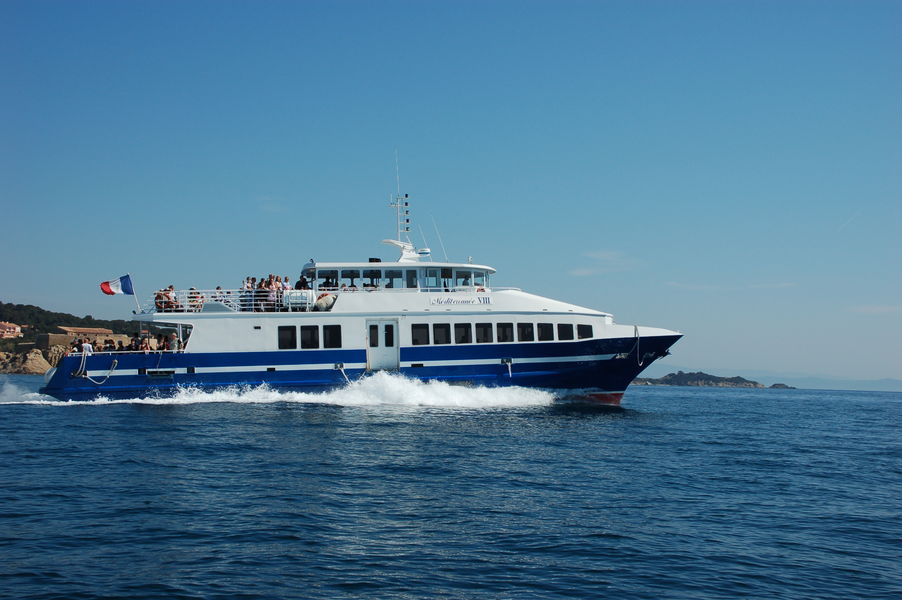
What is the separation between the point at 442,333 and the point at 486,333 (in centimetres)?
175

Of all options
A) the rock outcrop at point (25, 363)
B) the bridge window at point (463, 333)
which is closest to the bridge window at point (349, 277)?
the bridge window at point (463, 333)

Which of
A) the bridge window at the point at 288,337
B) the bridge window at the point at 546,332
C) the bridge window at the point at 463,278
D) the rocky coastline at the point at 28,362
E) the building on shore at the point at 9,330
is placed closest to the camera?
the bridge window at the point at 288,337

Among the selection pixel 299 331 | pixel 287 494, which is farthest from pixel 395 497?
pixel 299 331

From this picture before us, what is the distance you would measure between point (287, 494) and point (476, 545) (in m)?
3.96

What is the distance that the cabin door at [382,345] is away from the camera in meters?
25.9

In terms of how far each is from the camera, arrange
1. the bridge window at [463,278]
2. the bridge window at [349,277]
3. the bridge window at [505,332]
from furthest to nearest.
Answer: the bridge window at [463,278]
the bridge window at [349,277]
the bridge window at [505,332]

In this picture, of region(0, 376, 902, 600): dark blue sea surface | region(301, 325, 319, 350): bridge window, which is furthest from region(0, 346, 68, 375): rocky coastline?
region(0, 376, 902, 600): dark blue sea surface

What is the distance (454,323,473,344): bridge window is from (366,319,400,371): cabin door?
7.77 ft

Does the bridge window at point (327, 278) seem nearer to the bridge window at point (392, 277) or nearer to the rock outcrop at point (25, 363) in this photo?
the bridge window at point (392, 277)

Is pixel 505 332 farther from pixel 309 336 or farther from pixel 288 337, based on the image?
pixel 288 337

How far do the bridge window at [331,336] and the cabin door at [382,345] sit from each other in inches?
44.7

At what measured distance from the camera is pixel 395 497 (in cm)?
1143

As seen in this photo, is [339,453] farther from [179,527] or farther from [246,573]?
[246,573]

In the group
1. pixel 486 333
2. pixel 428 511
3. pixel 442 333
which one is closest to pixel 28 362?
pixel 442 333
